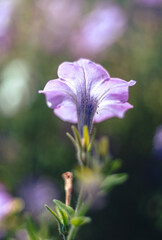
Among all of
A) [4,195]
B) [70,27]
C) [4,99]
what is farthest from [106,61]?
[4,195]

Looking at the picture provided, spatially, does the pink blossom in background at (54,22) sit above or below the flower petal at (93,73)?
above

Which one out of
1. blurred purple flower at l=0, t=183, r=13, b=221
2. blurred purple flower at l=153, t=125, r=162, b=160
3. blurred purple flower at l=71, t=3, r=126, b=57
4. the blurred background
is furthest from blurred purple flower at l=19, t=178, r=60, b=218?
blurred purple flower at l=71, t=3, r=126, b=57

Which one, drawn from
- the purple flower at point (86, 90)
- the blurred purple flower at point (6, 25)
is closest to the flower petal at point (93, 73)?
the purple flower at point (86, 90)

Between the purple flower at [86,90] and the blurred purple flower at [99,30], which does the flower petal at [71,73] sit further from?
the blurred purple flower at [99,30]

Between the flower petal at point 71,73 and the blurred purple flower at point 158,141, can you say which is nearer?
the flower petal at point 71,73

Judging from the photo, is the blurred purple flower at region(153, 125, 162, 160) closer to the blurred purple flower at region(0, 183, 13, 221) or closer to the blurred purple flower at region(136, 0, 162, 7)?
the blurred purple flower at region(0, 183, 13, 221)

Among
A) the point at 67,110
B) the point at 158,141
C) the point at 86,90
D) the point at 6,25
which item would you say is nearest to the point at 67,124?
the point at 158,141

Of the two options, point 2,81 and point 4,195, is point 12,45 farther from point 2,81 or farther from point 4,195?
point 4,195

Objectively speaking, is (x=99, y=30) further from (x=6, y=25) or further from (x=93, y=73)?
(x=93, y=73)

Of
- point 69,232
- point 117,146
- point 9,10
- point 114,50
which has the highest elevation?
point 9,10
